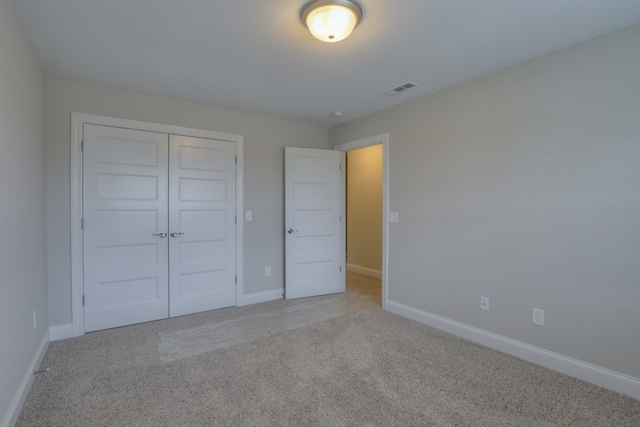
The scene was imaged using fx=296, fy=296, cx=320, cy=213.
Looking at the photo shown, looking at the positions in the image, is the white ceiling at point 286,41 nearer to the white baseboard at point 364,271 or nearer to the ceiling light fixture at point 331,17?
the ceiling light fixture at point 331,17

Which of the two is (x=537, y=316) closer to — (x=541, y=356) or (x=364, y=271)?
(x=541, y=356)

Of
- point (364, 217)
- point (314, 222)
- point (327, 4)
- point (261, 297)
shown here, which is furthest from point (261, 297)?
point (327, 4)

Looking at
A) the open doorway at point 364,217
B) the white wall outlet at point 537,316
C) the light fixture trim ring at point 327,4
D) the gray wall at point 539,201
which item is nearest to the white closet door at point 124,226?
the light fixture trim ring at point 327,4

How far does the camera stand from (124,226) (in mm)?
3045

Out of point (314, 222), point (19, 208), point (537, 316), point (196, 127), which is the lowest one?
point (537, 316)

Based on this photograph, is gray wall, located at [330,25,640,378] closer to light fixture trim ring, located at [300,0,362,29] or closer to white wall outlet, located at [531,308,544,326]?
white wall outlet, located at [531,308,544,326]

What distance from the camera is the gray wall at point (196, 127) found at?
2742mm

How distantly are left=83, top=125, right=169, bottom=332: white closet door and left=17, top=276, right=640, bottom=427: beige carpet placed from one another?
1.09 feet

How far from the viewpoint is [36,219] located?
7.75ft

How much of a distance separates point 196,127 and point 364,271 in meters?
3.70

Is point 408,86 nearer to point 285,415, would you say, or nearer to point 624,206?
point 624,206

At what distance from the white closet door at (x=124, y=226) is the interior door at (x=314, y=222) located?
4.90 feet

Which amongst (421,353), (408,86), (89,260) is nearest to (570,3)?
(408,86)

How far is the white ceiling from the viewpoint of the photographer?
180 cm
